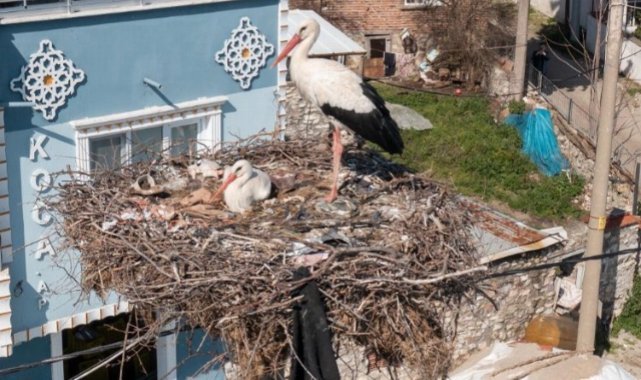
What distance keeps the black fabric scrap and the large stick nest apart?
0.09m

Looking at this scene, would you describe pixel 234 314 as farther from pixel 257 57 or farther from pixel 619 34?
pixel 619 34

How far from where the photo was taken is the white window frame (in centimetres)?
1298

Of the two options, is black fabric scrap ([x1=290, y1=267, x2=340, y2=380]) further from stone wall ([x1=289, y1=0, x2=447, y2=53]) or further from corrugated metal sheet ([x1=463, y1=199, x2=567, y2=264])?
stone wall ([x1=289, y1=0, x2=447, y2=53])

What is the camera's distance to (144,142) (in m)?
13.6

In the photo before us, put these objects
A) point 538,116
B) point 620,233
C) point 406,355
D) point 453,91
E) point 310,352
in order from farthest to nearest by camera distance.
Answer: point 453,91
point 538,116
point 620,233
point 406,355
point 310,352


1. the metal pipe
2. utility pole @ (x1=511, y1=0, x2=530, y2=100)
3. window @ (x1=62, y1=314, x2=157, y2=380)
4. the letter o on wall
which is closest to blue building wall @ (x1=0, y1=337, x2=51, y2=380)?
window @ (x1=62, y1=314, x2=157, y2=380)

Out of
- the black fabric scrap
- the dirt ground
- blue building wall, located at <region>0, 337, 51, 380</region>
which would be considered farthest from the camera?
the dirt ground

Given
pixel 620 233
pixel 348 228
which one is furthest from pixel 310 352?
pixel 620 233

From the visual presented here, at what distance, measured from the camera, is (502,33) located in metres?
28.0

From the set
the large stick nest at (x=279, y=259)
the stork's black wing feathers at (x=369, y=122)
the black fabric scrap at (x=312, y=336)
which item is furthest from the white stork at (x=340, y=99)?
the black fabric scrap at (x=312, y=336)

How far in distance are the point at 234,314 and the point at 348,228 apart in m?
1.43

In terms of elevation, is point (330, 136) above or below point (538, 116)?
above

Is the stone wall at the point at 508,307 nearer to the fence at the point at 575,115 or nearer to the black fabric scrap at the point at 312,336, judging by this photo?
the fence at the point at 575,115

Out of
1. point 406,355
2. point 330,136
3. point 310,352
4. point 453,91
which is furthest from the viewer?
point 453,91
